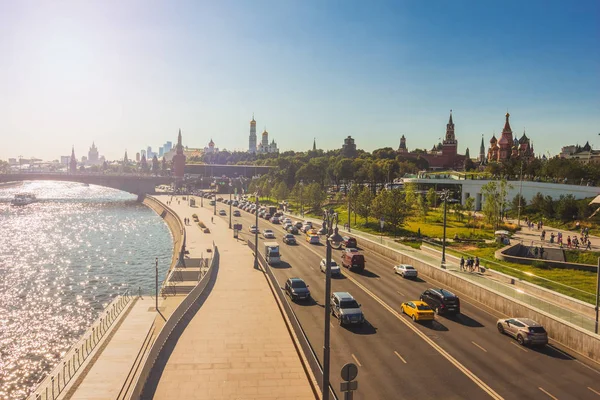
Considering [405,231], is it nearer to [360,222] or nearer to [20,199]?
[360,222]

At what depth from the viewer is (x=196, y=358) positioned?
737 inches

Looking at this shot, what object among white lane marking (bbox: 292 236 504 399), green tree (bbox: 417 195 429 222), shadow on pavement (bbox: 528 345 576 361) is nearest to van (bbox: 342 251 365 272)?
white lane marking (bbox: 292 236 504 399)

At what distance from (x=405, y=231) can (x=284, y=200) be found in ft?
190

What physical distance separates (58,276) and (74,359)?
27436 mm

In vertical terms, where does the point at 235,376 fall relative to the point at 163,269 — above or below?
above

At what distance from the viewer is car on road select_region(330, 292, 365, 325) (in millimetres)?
22812

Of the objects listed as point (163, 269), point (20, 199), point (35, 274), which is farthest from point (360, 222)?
point (20, 199)

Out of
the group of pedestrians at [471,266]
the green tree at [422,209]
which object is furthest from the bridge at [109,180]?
the group of pedestrians at [471,266]

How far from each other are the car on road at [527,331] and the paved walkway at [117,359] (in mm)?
18059

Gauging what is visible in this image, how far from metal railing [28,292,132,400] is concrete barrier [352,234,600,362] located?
22.2m

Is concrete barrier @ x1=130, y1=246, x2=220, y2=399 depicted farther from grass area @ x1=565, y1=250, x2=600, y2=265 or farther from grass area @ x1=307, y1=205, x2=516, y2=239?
grass area @ x1=565, y1=250, x2=600, y2=265

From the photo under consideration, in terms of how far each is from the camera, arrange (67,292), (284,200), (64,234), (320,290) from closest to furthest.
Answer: (320,290) → (67,292) → (64,234) → (284,200)

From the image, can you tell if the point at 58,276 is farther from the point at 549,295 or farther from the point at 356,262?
the point at 549,295

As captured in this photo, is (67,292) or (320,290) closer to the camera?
(320,290)
